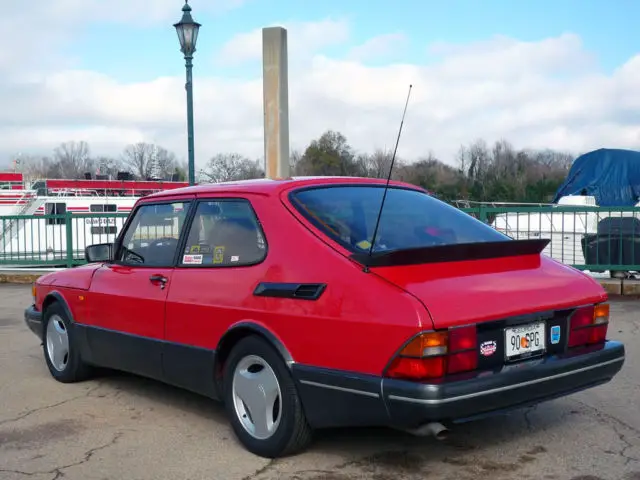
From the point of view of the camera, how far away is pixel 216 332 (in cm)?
447

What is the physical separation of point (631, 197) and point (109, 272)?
17568 mm

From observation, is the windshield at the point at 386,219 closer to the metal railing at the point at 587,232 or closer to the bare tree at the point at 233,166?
the metal railing at the point at 587,232

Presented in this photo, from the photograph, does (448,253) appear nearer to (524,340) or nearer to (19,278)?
(524,340)

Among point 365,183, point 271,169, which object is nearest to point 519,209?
point 271,169

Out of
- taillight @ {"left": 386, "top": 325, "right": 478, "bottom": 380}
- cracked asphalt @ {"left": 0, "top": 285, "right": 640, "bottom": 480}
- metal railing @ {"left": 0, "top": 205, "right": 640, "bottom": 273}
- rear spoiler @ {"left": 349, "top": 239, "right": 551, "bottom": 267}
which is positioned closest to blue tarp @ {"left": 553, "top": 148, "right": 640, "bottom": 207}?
metal railing @ {"left": 0, "top": 205, "right": 640, "bottom": 273}

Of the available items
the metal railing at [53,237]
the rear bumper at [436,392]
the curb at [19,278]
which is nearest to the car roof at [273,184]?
the rear bumper at [436,392]

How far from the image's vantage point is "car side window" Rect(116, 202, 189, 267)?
5148mm

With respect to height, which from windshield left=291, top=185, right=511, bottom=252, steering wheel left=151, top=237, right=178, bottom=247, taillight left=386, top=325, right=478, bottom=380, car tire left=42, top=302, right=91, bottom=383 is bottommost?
car tire left=42, top=302, right=91, bottom=383

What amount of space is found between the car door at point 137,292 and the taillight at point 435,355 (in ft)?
6.60

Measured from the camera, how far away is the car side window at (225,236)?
4.45m

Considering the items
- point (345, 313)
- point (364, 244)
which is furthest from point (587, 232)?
point (345, 313)

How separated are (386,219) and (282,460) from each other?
1.55 metres

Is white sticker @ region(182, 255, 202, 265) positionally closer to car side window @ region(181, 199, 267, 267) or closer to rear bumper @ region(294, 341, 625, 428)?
car side window @ region(181, 199, 267, 267)

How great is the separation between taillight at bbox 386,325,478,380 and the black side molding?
1.97 ft
